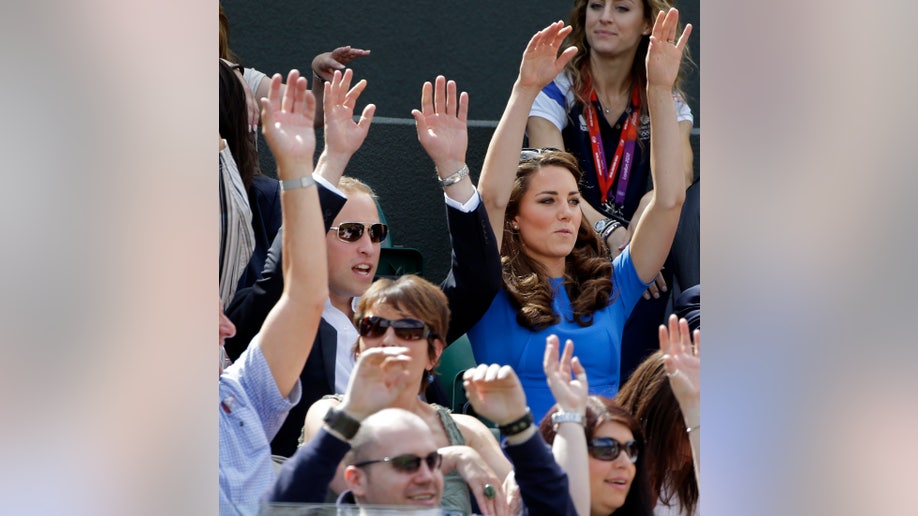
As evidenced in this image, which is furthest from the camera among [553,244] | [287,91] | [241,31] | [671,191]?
[241,31]

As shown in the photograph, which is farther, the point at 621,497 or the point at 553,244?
the point at 553,244

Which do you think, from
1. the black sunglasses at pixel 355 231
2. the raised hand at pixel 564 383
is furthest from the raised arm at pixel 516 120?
the raised hand at pixel 564 383

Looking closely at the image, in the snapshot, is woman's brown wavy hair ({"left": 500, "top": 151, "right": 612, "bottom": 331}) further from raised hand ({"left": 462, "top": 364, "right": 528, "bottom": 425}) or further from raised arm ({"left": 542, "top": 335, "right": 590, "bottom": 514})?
raised hand ({"left": 462, "top": 364, "right": 528, "bottom": 425})

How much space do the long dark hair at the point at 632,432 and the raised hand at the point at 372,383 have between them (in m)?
0.26

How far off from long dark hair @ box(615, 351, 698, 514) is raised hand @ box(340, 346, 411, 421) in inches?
16.2

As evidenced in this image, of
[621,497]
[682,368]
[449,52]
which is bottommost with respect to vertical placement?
[621,497]

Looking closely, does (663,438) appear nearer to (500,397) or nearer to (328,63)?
(500,397)

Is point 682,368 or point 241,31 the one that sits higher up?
point 241,31

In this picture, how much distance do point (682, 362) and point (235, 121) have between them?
950 mm
